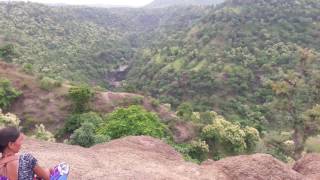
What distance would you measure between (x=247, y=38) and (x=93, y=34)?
147ft

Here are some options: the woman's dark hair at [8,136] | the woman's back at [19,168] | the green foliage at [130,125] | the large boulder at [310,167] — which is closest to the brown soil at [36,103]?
the green foliage at [130,125]

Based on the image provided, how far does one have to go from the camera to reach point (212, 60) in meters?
89.1

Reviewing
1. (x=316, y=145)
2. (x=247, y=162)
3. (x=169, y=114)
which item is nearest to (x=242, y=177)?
(x=247, y=162)

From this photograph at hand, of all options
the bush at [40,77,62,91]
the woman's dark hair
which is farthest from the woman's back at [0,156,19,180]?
the bush at [40,77,62,91]

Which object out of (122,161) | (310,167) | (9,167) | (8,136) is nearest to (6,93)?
(122,161)

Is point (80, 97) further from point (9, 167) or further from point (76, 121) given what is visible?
point (9, 167)

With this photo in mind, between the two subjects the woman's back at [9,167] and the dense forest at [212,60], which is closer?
the woman's back at [9,167]

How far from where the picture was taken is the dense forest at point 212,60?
58.5 m

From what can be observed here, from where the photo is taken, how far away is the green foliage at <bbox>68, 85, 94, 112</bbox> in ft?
162

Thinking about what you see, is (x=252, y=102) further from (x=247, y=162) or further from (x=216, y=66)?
(x=247, y=162)

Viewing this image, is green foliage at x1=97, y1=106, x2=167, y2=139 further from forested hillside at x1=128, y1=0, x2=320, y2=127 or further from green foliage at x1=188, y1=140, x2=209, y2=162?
forested hillside at x1=128, y1=0, x2=320, y2=127

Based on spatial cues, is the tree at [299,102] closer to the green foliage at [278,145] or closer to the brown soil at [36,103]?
the green foliage at [278,145]

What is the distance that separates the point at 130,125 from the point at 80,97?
18728 millimetres

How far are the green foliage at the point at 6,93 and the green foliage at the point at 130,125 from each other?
18.8 m
